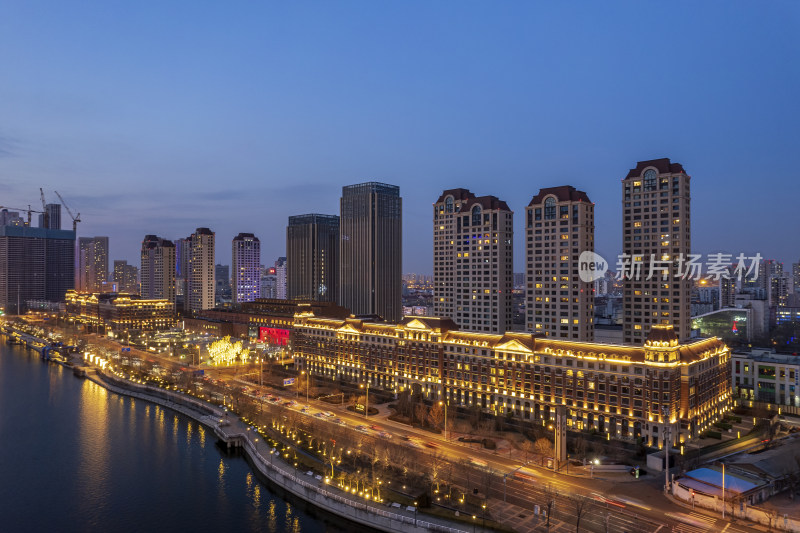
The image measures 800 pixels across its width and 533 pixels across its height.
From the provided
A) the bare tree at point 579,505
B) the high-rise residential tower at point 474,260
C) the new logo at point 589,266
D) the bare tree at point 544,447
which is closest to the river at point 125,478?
the bare tree at point 579,505

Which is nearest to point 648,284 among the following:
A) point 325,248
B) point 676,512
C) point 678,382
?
point 678,382

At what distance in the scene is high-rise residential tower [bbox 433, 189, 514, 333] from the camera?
327ft

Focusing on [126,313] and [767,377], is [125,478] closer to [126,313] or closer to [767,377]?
[767,377]

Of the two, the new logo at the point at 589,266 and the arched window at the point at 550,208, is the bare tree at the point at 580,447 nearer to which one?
the new logo at the point at 589,266

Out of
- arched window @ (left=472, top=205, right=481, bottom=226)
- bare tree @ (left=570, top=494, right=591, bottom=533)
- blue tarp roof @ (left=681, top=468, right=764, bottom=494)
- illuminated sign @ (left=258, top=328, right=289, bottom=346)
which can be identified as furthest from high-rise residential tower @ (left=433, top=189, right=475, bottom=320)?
bare tree @ (left=570, top=494, right=591, bottom=533)

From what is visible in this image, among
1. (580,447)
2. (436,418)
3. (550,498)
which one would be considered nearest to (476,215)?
(436,418)

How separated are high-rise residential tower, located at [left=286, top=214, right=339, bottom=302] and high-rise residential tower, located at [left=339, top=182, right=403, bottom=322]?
90.5 ft

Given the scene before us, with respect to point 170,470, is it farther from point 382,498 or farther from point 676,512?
point 676,512

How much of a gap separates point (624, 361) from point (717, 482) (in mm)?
17114

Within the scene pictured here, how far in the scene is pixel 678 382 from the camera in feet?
191

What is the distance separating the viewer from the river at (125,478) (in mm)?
46250

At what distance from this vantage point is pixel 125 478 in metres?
54.8

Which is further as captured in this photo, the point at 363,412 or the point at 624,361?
the point at 363,412

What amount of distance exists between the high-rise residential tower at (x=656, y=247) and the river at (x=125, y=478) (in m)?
62.5
